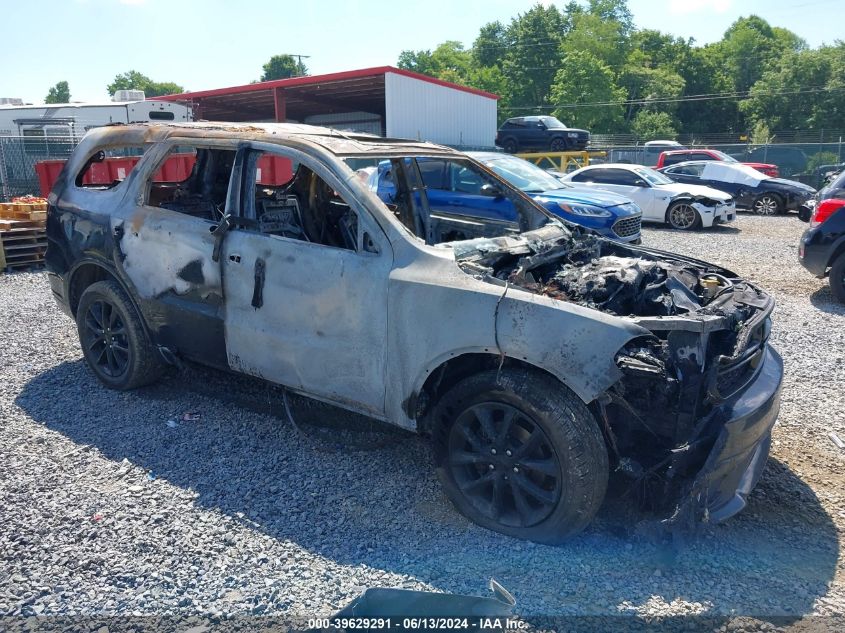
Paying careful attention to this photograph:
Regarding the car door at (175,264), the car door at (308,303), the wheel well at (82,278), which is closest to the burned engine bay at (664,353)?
the car door at (308,303)

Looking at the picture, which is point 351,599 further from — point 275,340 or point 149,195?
point 149,195

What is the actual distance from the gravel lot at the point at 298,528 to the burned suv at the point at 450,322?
0.87 feet

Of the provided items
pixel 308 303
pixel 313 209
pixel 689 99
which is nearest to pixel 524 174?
pixel 313 209

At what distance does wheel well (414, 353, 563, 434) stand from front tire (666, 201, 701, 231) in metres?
12.3

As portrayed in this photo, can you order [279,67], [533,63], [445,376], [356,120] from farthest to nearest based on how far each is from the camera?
[279,67] → [533,63] → [356,120] → [445,376]

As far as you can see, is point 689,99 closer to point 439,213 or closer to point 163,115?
point 163,115

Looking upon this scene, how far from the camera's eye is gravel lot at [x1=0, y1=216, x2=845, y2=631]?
9.50ft

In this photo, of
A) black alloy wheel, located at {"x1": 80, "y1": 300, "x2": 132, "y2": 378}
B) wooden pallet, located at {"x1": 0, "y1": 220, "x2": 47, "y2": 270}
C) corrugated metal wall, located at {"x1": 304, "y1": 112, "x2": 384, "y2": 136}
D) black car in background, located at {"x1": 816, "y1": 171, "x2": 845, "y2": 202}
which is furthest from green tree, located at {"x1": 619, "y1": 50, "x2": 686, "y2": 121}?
black alloy wheel, located at {"x1": 80, "y1": 300, "x2": 132, "y2": 378}

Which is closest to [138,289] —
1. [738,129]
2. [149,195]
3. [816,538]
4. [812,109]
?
[149,195]

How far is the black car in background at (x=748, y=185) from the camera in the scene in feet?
55.9

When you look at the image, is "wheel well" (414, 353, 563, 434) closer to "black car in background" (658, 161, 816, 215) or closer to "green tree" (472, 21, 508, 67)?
"black car in background" (658, 161, 816, 215)

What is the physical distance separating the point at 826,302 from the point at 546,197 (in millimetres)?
4014

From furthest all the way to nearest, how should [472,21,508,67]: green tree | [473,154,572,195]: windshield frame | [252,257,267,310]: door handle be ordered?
[472,21,508,67]: green tree → [473,154,572,195]: windshield frame → [252,257,267,310]: door handle

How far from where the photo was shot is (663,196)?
571 inches
